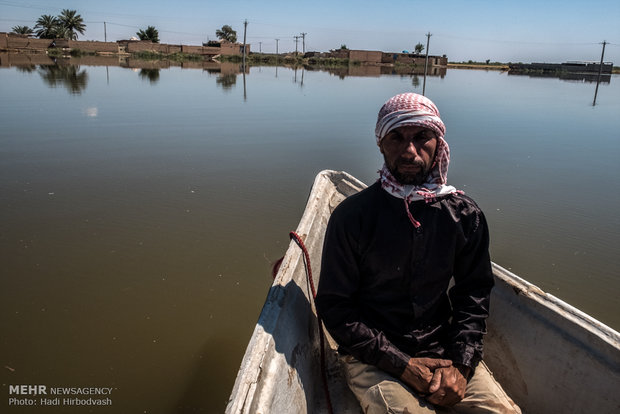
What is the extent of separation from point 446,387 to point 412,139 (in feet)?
3.33

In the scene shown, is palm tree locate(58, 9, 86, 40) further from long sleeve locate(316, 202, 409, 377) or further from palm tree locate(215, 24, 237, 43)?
long sleeve locate(316, 202, 409, 377)

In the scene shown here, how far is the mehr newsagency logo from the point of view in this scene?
2.59 metres

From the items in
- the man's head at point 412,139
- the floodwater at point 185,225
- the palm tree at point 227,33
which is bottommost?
the floodwater at point 185,225

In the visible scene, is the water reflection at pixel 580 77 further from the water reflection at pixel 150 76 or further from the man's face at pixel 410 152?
the man's face at pixel 410 152

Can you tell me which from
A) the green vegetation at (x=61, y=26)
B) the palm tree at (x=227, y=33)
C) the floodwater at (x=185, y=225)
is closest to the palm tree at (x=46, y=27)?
the green vegetation at (x=61, y=26)

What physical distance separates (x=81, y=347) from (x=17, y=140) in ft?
21.5

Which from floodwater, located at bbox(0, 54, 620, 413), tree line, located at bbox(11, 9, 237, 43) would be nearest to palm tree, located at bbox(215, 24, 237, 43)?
tree line, located at bbox(11, 9, 237, 43)

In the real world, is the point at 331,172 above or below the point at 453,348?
above

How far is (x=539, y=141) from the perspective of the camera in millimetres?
9953

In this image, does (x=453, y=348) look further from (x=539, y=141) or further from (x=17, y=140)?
(x=539, y=141)

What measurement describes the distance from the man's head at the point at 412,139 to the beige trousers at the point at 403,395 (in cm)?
83

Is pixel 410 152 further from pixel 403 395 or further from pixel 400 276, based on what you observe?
pixel 403 395

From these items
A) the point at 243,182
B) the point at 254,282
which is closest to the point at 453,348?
the point at 254,282

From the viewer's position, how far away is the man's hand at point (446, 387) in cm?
165
